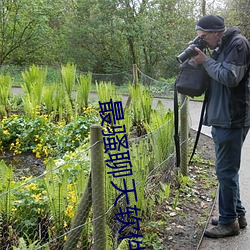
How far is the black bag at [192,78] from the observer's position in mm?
3068

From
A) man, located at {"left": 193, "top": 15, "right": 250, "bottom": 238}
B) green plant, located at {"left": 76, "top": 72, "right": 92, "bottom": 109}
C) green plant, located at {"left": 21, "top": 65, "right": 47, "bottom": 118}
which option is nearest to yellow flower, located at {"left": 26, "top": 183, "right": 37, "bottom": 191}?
man, located at {"left": 193, "top": 15, "right": 250, "bottom": 238}

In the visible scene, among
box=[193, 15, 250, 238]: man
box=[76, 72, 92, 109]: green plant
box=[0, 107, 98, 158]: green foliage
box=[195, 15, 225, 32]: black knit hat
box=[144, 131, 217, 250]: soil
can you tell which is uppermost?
box=[195, 15, 225, 32]: black knit hat

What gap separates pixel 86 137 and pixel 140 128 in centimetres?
101

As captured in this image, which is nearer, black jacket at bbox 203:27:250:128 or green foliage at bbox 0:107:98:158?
black jacket at bbox 203:27:250:128

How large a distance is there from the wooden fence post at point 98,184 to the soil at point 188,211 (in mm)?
769

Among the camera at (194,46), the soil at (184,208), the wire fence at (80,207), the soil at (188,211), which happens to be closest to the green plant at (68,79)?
→ the soil at (184,208)

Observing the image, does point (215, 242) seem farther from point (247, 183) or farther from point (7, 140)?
point (7, 140)

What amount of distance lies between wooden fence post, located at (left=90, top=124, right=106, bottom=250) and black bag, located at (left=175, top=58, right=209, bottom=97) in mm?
1085

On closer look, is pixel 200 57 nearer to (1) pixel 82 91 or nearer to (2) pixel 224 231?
(2) pixel 224 231

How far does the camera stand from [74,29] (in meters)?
15.7

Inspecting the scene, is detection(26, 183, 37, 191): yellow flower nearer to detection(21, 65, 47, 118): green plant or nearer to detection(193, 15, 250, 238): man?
detection(193, 15, 250, 238): man

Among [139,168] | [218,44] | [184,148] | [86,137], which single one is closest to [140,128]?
[86,137]

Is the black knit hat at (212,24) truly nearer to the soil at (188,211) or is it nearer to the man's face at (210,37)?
the man's face at (210,37)

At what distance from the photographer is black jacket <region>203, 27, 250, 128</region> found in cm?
279
